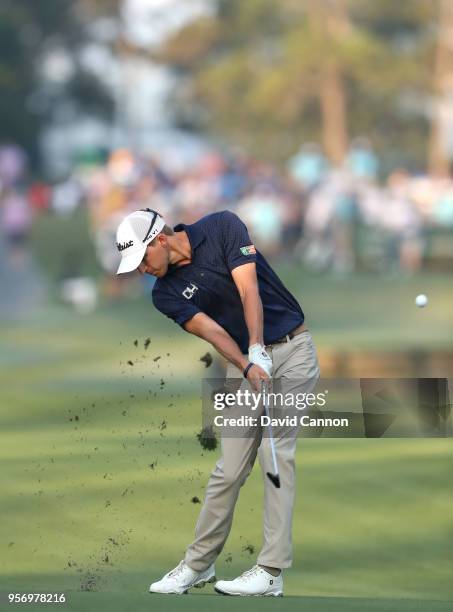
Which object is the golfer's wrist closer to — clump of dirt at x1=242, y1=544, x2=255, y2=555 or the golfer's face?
the golfer's face

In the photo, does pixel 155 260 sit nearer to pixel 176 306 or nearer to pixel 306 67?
pixel 176 306

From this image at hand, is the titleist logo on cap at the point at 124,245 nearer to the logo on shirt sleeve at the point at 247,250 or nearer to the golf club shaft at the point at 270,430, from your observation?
the logo on shirt sleeve at the point at 247,250

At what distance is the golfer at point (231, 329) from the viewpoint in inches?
248

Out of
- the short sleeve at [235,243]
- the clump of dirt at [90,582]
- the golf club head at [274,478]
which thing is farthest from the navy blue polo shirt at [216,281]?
the clump of dirt at [90,582]

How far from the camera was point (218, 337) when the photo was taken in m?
6.30

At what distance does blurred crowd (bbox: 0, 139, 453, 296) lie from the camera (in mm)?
31250

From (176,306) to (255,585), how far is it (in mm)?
1235

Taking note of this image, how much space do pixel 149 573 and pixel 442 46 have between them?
31.9 m

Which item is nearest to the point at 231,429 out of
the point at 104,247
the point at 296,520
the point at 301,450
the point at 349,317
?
Result: the point at 296,520

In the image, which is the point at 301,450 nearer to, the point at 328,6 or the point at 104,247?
the point at 104,247

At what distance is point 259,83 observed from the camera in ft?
120

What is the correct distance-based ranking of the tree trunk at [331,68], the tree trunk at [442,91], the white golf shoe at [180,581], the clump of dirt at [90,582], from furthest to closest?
the tree trunk at [331,68]
the tree trunk at [442,91]
the clump of dirt at [90,582]
the white golf shoe at [180,581]

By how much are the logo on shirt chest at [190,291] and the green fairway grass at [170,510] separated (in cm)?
35

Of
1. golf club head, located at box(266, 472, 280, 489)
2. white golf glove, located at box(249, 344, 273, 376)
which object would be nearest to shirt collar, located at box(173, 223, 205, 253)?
white golf glove, located at box(249, 344, 273, 376)
